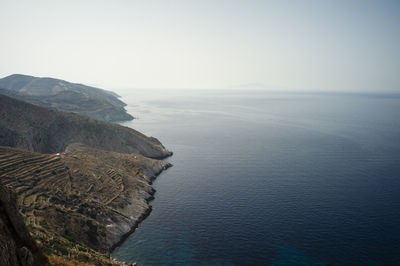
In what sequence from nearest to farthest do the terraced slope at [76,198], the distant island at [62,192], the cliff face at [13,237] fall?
the cliff face at [13,237] < the distant island at [62,192] < the terraced slope at [76,198]

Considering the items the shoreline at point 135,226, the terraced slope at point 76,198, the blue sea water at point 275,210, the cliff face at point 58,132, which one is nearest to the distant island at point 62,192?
the terraced slope at point 76,198

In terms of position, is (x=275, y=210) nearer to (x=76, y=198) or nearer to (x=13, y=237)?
(x=76, y=198)

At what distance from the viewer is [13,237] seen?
92.9 ft

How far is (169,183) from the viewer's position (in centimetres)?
10162

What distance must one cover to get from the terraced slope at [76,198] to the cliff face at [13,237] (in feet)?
44.1

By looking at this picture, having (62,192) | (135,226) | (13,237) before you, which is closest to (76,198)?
(62,192)

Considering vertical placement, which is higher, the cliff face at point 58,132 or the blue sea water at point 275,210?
the cliff face at point 58,132

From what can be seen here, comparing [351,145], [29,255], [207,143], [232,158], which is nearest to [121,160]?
[232,158]

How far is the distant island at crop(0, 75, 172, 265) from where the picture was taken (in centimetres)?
3125

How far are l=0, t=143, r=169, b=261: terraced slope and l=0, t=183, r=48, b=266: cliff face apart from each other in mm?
13436

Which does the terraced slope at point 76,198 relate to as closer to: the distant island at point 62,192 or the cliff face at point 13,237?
the distant island at point 62,192

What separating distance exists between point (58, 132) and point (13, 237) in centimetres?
12517

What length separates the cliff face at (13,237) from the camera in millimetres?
24453

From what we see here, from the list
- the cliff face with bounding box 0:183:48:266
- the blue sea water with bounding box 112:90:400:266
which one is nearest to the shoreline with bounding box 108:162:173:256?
the blue sea water with bounding box 112:90:400:266
